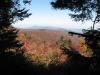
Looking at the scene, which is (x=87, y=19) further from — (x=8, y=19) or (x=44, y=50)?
(x=44, y=50)

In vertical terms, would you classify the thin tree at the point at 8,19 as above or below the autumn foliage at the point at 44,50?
above

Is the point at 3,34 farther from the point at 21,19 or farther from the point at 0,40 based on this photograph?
the point at 21,19

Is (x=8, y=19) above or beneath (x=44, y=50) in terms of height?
above

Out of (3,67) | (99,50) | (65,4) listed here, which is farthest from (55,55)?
(3,67)

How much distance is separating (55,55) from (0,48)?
6881 millimetres

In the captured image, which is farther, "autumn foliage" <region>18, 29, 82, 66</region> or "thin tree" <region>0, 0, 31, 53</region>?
"autumn foliage" <region>18, 29, 82, 66</region>

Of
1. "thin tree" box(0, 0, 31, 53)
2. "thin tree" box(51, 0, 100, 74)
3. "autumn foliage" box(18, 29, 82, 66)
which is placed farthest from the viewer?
"autumn foliage" box(18, 29, 82, 66)

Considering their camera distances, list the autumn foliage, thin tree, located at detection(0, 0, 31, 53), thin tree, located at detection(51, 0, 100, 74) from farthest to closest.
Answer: the autumn foliage, thin tree, located at detection(0, 0, 31, 53), thin tree, located at detection(51, 0, 100, 74)

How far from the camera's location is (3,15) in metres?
8.27

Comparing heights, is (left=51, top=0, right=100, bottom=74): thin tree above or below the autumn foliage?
above

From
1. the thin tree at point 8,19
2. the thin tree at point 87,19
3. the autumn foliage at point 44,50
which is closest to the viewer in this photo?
the thin tree at point 87,19

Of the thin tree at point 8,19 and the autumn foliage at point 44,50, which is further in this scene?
the autumn foliage at point 44,50

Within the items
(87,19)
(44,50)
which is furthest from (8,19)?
(44,50)

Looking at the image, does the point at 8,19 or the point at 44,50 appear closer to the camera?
the point at 8,19
